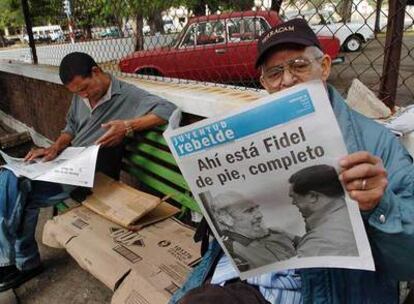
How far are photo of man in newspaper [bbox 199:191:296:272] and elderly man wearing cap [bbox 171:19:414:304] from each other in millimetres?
154

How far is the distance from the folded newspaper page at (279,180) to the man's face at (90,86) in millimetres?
1566

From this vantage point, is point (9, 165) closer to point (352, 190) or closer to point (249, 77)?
point (249, 77)

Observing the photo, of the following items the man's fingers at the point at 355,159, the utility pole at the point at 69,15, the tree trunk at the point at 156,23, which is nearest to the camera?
the man's fingers at the point at 355,159

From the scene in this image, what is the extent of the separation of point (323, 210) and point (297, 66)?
0.50 m

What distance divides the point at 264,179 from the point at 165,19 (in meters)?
2.94

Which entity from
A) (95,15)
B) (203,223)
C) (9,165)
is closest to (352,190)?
(203,223)

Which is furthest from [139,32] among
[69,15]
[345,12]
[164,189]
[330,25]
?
[345,12]

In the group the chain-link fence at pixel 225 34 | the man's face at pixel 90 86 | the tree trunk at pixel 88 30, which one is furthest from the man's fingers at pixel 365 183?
the tree trunk at pixel 88 30

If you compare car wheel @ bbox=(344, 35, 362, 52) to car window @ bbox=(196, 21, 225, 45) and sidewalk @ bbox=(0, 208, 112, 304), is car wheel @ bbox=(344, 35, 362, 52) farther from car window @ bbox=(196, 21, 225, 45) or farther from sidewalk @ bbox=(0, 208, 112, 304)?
sidewalk @ bbox=(0, 208, 112, 304)

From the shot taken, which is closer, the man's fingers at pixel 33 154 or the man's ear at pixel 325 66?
the man's ear at pixel 325 66

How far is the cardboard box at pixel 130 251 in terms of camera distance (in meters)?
1.97

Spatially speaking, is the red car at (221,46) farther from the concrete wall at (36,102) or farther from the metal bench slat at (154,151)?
the concrete wall at (36,102)

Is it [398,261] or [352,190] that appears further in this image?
→ [398,261]

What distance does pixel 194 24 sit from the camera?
3.30m
